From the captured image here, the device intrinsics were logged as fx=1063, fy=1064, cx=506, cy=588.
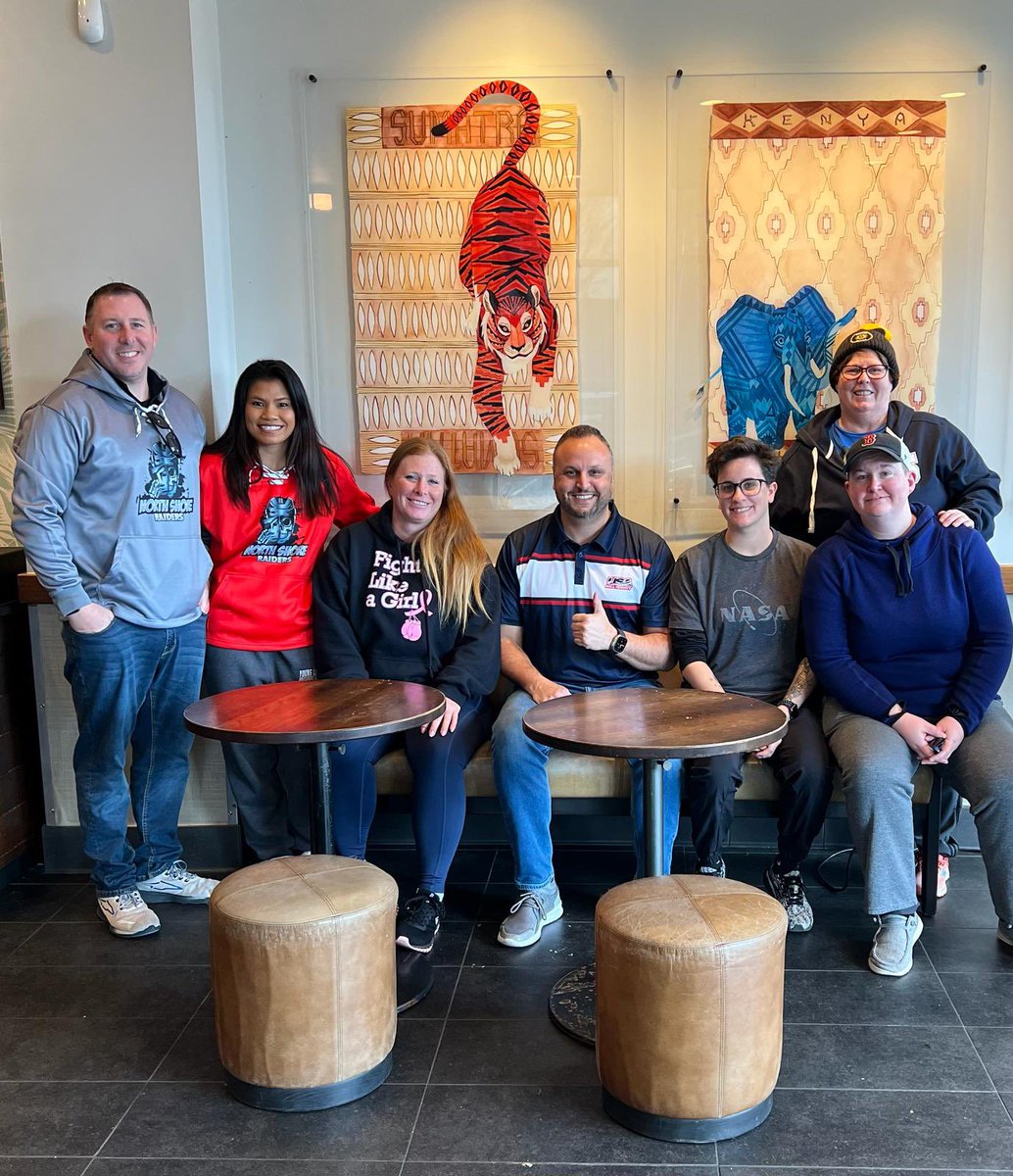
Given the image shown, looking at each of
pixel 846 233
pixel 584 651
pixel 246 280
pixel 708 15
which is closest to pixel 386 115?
pixel 246 280

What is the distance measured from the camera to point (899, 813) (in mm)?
2748

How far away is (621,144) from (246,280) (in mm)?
1323

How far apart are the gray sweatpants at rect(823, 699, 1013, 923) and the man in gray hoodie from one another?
1.89 metres

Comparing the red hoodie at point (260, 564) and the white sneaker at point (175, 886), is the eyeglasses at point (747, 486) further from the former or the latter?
the white sneaker at point (175, 886)

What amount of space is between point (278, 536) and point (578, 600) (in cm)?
91

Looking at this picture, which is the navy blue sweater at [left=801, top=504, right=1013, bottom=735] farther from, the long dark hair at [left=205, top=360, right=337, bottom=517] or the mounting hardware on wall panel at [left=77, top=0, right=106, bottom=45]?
the mounting hardware on wall panel at [left=77, top=0, right=106, bottom=45]

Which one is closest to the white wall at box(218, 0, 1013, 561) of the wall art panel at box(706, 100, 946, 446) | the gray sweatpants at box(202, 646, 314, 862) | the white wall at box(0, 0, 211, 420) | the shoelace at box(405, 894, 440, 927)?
the wall art panel at box(706, 100, 946, 446)

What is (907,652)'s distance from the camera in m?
2.92

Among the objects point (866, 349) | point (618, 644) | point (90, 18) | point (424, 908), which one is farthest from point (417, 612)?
point (90, 18)

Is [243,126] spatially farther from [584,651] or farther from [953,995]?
[953,995]

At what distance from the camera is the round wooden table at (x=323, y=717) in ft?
7.77

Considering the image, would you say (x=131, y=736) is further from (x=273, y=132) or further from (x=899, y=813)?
(x=899, y=813)

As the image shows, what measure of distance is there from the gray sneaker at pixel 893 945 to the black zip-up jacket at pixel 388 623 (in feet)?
4.06

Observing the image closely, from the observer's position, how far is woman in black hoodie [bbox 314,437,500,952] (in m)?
2.98
